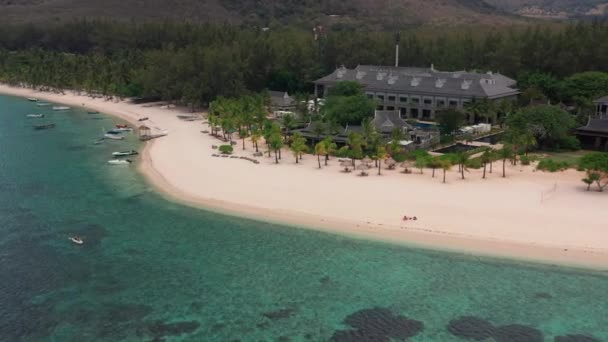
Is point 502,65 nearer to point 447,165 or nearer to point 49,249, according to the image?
point 447,165

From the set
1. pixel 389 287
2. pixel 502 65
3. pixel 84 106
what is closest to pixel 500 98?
pixel 502 65

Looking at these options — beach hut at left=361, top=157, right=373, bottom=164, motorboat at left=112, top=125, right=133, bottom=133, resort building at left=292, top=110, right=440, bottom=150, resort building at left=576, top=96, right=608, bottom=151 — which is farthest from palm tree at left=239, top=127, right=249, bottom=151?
resort building at left=576, top=96, right=608, bottom=151

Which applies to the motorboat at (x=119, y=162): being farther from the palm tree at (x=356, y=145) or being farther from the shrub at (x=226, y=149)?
the palm tree at (x=356, y=145)

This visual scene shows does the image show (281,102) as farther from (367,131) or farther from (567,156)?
(567,156)

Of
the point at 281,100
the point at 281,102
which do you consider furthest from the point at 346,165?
the point at 281,100

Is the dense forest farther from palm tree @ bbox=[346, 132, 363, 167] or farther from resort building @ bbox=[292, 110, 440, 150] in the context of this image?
palm tree @ bbox=[346, 132, 363, 167]

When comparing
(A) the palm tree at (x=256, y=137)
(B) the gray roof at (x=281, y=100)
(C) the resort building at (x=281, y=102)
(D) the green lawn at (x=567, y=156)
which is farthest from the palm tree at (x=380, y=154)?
(B) the gray roof at (x=281, y=100)
